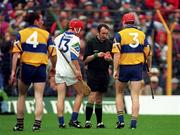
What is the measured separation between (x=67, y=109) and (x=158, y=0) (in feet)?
19.1

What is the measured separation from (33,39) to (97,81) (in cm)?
231

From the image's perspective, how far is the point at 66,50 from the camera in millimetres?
18109

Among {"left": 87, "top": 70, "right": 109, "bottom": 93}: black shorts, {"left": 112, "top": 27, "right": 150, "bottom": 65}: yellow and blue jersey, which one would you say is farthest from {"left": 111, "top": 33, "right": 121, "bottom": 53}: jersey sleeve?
{"left": 87, "top": 70, "right": 109, "bottom": 93}: black shorts

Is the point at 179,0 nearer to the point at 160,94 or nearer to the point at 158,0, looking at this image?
the point at 158,0

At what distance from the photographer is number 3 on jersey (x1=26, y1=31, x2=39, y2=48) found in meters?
17.0

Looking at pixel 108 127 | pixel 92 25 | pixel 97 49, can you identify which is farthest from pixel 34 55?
pixel 92 25

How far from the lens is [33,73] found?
17.1 metres

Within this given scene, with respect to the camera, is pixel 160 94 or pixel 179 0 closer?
pixel 160 94

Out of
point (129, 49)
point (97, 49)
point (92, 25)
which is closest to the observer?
point (129, 49)

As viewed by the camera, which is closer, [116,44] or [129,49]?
[116,44]

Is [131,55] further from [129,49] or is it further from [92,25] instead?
[92,25]

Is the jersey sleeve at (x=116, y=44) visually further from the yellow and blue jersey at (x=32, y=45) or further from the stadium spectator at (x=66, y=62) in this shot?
the yellow and blue jersey at (x=32, y=45)

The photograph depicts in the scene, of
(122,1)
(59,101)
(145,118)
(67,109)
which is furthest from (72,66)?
(122,1)

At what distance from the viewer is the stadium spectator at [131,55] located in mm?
17516
